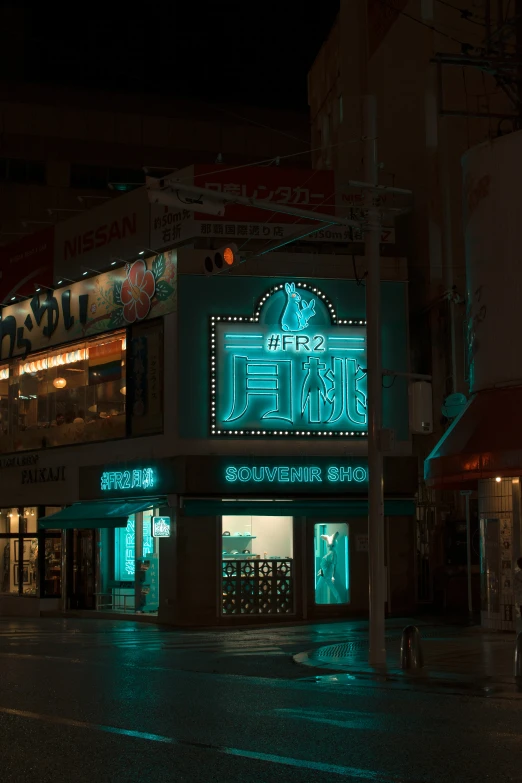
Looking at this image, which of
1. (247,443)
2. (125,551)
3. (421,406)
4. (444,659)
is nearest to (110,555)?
(125,551)

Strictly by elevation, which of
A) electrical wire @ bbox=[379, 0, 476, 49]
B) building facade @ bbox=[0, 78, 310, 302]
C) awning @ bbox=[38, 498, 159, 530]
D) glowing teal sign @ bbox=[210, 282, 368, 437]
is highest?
building facade @ bbox=[0, 78, 310, 302]

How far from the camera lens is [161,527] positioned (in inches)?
1112

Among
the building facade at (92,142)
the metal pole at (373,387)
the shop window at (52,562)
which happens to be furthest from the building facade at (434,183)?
the building facade at (92,142)

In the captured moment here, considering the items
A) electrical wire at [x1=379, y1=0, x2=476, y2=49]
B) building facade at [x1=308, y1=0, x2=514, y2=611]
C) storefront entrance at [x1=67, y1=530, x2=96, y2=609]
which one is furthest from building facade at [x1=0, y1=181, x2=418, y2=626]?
electrical wire at [x1=379, y1=0, x2=476, y2=49]

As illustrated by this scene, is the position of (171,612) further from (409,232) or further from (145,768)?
(145,768)

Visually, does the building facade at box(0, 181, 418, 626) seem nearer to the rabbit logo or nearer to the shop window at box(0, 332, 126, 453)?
the rabbit logo

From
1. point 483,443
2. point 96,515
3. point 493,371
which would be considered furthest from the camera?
point 96,515

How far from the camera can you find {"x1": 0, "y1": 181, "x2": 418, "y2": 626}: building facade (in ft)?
90.9

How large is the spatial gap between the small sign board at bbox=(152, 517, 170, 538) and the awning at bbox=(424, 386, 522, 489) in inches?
317

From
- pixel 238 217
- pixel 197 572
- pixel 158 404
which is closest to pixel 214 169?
pixel 238 217

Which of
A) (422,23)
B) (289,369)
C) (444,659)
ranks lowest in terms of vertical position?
(444,659)

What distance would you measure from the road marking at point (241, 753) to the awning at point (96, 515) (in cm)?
1735

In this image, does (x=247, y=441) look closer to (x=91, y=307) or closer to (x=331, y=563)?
(x=331, y=563)

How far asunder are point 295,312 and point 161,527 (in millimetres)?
6564
